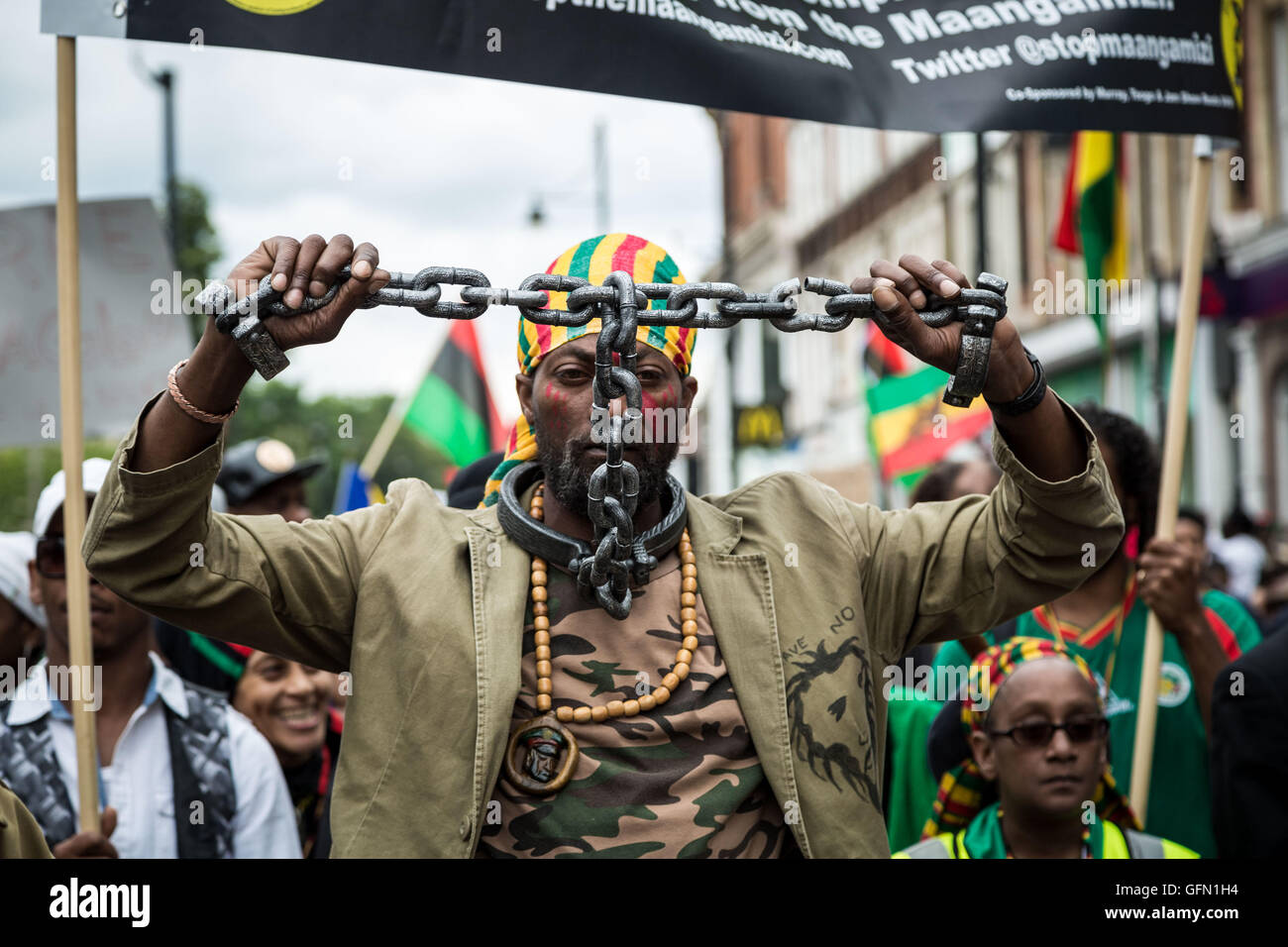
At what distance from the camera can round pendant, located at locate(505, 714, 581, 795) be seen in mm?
2418

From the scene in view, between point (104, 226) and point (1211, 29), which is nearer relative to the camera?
point (1211, 29)

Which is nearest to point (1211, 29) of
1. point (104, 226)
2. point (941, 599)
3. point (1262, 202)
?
point (941, 599)

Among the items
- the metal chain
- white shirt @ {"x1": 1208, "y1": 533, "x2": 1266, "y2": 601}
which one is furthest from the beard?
white shirt @ {"x1": 1208, "y1": 533, "x2": 1266, "y2": 601}

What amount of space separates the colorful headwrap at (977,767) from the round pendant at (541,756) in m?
1.77

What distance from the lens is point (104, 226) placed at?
4.41m

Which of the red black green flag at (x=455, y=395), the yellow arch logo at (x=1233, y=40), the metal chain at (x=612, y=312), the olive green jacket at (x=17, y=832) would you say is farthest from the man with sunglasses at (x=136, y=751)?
the red black green flag at (x=455, y=395)

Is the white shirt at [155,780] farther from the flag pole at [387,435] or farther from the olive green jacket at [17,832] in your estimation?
the flag pole at [387,435]

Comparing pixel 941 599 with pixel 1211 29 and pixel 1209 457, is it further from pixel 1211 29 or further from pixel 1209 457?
pixel 1209 457

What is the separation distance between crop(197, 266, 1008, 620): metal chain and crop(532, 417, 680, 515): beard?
242 mm

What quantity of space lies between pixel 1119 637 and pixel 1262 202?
17.4 m

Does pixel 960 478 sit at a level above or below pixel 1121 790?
above

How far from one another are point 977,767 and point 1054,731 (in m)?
0.34

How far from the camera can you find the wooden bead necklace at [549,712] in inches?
95.8
